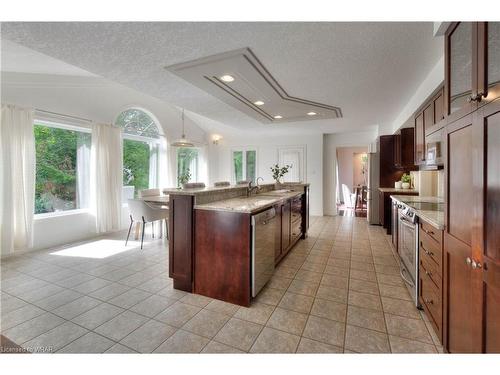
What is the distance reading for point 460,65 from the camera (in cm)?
139

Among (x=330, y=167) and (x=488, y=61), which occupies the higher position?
(x=488, y=61)

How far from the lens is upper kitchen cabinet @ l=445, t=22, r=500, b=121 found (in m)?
1.05

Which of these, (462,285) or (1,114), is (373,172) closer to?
(462,285)

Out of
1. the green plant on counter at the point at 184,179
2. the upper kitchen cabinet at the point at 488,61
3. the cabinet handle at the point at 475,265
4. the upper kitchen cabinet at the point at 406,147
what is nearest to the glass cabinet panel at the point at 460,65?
the upper kitchen cabinet at the point at 488,61

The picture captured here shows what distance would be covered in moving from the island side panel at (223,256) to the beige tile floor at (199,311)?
5.2 inches

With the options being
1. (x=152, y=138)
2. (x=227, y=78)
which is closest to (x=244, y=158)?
(x=152, y=138)

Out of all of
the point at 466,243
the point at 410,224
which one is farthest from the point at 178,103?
the point at 466,243

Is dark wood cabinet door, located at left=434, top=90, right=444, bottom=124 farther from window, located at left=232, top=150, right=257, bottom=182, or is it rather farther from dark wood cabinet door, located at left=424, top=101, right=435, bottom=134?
window, located at left=232, top=150, right=257, bottom=182

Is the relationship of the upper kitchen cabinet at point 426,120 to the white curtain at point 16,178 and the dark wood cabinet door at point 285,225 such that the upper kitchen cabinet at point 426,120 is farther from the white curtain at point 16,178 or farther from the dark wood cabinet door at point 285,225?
the white curtain at point 16,178

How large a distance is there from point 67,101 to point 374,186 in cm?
659

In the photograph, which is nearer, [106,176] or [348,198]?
[106,176]

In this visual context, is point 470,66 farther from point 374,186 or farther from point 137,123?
point 137,123

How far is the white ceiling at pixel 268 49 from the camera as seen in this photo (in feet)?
6.08

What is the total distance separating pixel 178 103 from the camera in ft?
12.7
